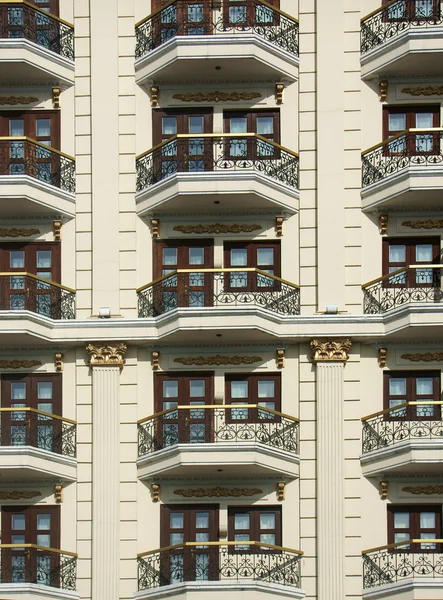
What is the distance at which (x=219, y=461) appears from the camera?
4622 centimetres

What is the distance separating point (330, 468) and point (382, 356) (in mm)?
2752

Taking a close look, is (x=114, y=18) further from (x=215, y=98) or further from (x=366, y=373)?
(x=366, y=373)

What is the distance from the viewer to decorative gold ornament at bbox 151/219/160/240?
48594mm

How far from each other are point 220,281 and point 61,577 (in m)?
7.19

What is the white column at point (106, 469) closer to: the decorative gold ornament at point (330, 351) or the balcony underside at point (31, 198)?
the balcony underside at point (31, 198)

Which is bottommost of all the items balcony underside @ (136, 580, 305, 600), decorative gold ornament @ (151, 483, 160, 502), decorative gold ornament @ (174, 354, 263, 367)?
balcony underside @ (136, 580, 305, 600)

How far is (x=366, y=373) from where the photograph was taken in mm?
47562

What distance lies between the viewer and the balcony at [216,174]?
47.9 metres

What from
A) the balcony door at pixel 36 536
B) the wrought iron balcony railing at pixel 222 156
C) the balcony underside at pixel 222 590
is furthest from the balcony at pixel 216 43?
the balcony underside at pixel 222 590

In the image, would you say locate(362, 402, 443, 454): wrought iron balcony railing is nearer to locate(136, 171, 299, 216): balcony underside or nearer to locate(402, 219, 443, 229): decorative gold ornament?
locate(402, 219, 443, 229): decorative gold ornament

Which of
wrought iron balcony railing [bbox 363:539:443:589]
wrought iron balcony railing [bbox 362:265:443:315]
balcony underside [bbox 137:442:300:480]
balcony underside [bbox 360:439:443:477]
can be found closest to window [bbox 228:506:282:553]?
balcony underside [bbox 137:442:300:480]

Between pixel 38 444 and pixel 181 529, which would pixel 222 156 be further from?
pixel 181 529

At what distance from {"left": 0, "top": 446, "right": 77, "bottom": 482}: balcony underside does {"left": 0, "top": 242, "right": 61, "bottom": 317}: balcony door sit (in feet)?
10.7

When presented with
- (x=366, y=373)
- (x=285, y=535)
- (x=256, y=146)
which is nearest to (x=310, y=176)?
(x=256, y=146)
